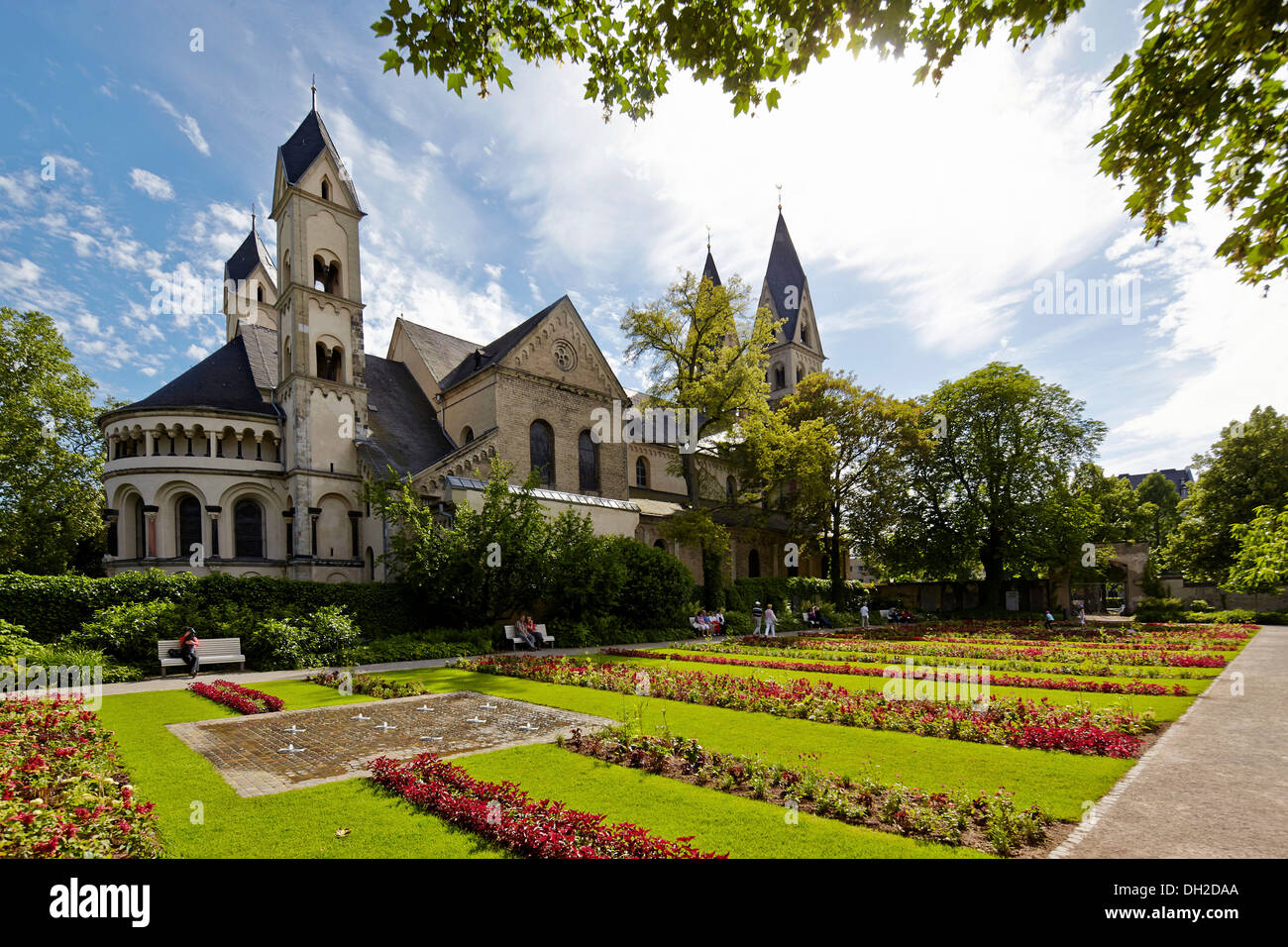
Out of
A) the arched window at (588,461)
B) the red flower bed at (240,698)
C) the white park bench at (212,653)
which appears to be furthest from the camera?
the arched window at (588,461)

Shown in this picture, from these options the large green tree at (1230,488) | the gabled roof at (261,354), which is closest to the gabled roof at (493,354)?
the gabled roof at (261,354)

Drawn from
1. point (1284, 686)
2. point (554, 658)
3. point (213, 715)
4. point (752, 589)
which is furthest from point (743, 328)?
point (213, 715)

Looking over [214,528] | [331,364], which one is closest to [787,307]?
[331,364]

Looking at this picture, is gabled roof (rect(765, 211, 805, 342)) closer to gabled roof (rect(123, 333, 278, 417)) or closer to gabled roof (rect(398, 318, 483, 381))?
gabled roof (rect(398, 318, 483, 381))

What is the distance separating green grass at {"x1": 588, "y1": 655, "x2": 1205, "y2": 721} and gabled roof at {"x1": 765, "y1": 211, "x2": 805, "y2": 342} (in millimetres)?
50160

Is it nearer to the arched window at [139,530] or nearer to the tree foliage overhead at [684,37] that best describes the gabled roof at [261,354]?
the arched window at [139,530]

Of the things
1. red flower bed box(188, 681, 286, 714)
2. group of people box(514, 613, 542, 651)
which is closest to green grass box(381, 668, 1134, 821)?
red flower bed box(188, 681, 286, 714)

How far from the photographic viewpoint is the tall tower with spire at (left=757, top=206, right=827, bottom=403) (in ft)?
203

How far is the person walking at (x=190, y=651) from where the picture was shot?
50.8ft

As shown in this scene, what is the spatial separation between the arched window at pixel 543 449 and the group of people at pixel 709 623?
33.8 ft

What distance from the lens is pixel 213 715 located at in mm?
10477

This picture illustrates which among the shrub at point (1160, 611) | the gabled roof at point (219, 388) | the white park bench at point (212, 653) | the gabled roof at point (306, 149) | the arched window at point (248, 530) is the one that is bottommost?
the shrub at point (1160, 611)

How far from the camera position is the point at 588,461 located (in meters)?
34.4

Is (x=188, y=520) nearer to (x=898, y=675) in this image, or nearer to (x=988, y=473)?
(x=898, y=675)
